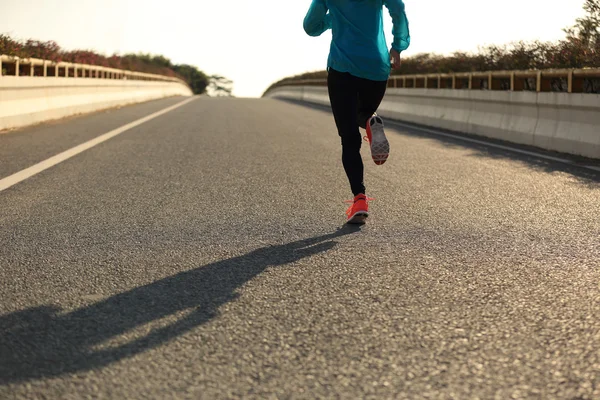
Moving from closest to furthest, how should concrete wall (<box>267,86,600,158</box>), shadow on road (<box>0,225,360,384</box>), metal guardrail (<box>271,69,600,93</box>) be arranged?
shadow on road (<box>0,225,360,384</box>) < concrete wall (<box>267,86,600,158</box>) < metal guardrail (<box>271,69,600,93</box>)

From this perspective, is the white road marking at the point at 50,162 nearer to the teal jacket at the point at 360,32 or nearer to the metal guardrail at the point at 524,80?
the teal jacket at the point at 360,32

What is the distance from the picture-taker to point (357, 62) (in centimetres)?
580

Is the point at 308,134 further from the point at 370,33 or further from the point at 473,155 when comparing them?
the point at 370,33

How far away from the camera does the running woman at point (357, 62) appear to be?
229 inches

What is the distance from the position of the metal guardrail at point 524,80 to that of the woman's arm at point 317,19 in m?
5.71

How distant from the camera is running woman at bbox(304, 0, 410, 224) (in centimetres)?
582

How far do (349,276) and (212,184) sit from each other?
380 centimetres

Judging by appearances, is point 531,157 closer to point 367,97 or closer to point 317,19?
point 367,97

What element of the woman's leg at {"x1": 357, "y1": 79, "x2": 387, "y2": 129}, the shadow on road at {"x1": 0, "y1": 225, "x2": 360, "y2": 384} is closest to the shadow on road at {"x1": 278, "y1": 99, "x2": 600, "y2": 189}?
the woman's leg at {"x1": 357, "y1": 79, "x2": 387, "y2": 129}

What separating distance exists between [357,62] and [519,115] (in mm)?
7839

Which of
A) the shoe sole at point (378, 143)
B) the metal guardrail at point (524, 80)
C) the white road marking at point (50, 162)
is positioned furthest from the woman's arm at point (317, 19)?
the metal guardrail at point (524, 80)

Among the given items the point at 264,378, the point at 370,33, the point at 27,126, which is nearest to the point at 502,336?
the point at 264,378

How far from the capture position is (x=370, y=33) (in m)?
5.89

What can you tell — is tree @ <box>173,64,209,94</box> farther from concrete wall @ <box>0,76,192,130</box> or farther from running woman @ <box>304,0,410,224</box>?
running woman @ <box>304,0,410,224</box>
